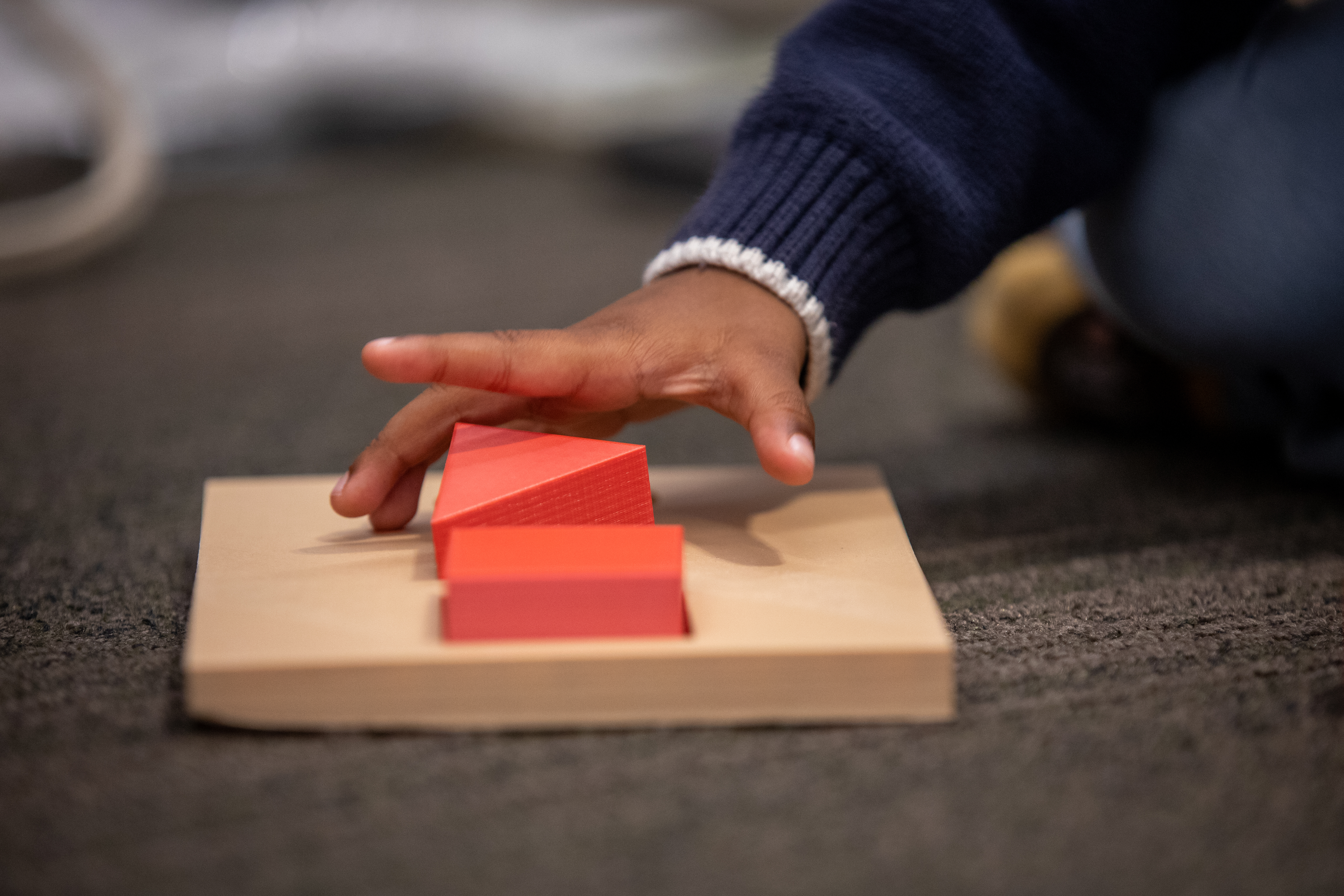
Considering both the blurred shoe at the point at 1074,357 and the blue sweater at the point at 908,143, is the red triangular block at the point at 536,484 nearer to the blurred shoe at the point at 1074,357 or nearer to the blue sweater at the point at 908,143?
the blue sweater at the point at 908,143

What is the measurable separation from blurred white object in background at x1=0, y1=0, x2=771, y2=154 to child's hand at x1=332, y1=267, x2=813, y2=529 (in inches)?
43.3

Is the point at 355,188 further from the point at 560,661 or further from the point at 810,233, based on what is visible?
the point at 560,661

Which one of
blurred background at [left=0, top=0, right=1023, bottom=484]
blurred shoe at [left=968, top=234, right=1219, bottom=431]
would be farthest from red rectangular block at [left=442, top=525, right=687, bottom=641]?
blurred shoe at [left=968, top=234, right=1219, bottom=431]

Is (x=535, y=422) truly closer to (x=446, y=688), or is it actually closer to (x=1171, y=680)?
(x=446, y=688)

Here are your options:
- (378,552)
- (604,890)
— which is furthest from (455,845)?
(378,552)

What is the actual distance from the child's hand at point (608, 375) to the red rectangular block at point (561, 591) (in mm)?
75

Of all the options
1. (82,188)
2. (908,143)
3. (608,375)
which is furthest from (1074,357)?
(82,188)

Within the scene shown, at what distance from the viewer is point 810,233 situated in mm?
507

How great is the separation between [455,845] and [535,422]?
23cm

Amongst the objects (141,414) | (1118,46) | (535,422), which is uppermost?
(1118,46)

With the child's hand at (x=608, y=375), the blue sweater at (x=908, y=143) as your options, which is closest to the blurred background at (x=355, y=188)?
the blue sweater at (x=908, y=143)

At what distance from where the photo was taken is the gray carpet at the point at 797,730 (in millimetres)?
325

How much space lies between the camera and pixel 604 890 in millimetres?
314

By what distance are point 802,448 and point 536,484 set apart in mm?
109
